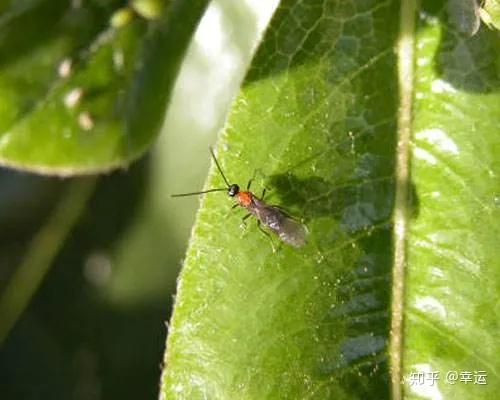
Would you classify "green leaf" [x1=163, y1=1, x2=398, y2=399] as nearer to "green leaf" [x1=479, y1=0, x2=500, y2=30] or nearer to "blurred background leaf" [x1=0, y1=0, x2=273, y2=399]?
"green leaf" [x1=479, y1=0, x2=500, y2=30]

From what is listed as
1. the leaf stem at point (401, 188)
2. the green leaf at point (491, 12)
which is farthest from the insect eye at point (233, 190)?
the green leaf at point (491, 12)

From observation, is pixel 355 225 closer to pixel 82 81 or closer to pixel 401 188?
pixel 401 188

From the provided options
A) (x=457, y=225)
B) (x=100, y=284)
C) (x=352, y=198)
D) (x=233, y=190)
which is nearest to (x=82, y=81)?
(x=233, y=190)

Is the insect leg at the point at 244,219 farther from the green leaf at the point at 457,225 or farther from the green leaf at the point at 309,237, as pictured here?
the green leaf at the point at 457,225

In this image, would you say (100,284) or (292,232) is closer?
(292,232)

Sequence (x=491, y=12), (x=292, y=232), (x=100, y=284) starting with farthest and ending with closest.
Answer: (x=100, y=284), (x=292, y=232), (x=491, y=12)

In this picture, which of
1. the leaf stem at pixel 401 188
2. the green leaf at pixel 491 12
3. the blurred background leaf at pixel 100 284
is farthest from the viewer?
the blurred background leaf at pixel 100 284

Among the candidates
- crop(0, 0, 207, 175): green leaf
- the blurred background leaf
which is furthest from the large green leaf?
the blurred background leaf

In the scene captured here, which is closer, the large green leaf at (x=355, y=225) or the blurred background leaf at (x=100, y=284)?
the large green leaf at (x=355, y=225)
